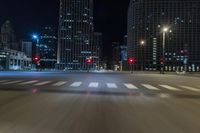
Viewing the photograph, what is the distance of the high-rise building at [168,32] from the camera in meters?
162

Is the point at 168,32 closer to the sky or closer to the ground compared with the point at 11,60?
closer to the sky

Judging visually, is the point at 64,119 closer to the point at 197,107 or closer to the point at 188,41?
the point at 197,107

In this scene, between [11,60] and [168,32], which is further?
[168,32]

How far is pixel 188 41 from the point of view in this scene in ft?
570

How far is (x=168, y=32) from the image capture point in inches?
6496

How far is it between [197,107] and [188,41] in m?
165

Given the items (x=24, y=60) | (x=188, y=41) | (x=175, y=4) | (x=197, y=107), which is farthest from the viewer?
(x=24, y=60)

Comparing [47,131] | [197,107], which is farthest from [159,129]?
[197,107]

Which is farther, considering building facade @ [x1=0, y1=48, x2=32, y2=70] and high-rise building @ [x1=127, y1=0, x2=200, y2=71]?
high-rise building @ [x1=127, y1=0, x2=200, y2=71]

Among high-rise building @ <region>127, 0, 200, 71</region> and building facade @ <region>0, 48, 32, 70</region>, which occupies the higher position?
high-rise building @ <region>127, 0, 200, 71</region>

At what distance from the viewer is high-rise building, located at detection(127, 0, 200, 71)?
16238 cm

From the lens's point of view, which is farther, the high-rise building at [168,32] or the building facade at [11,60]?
the high-rise building at [168,32]

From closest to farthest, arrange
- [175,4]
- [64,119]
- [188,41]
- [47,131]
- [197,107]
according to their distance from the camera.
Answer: [47,131], [64,119], [197,107], [175,4], [188,41]

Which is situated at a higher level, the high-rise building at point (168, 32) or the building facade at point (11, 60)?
the high-rise building at point (168, 32)
